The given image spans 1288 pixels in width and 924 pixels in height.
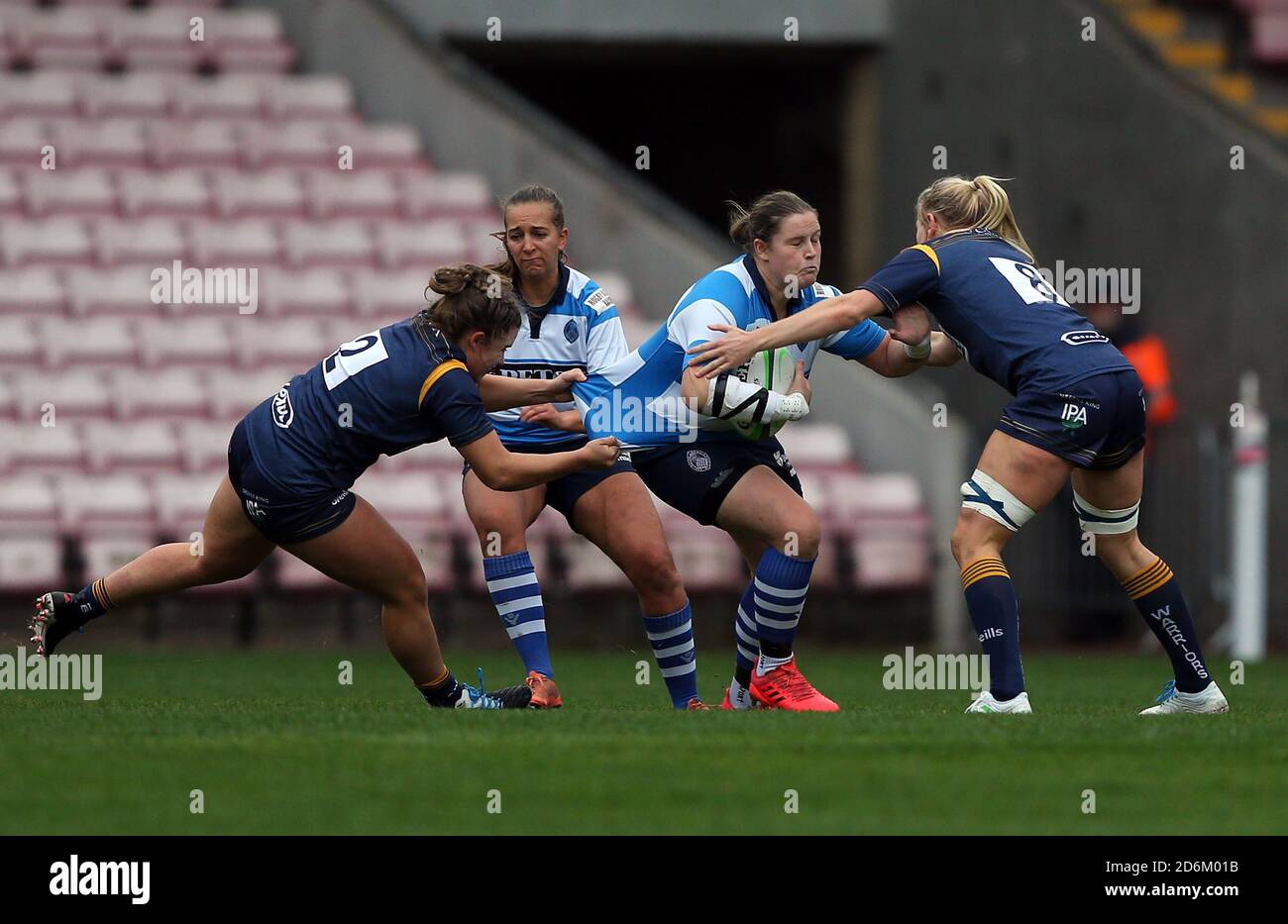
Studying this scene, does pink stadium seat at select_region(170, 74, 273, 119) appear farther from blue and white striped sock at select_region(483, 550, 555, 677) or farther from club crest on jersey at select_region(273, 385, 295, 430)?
club crest on jersey at select_region(273, 385, 295, 430)

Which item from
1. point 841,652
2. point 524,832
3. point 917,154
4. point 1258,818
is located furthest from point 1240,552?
point 524,832

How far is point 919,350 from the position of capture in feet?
24.4

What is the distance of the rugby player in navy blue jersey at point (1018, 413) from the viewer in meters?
6.85

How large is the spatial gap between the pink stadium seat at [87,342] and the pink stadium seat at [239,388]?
695 mm

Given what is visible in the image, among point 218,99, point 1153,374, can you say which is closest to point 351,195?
point 218,99

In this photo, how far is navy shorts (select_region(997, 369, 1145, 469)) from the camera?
681 cm

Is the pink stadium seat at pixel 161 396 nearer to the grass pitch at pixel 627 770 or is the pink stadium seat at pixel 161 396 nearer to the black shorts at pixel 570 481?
the grass pitch at pixel 627 770

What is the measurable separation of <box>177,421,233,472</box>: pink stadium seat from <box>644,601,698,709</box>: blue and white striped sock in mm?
6543

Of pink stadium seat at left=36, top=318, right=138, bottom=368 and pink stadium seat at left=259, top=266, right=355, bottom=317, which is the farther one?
pink stadium seat at left=259, top=266, right=355, bottom=317

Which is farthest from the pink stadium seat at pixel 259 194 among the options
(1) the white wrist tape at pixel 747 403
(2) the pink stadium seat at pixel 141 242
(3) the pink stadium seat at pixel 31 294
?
(1) the white wrist tape at pixel 747 403

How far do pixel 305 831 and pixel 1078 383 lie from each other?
336 cm

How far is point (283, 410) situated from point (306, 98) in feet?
33.9
